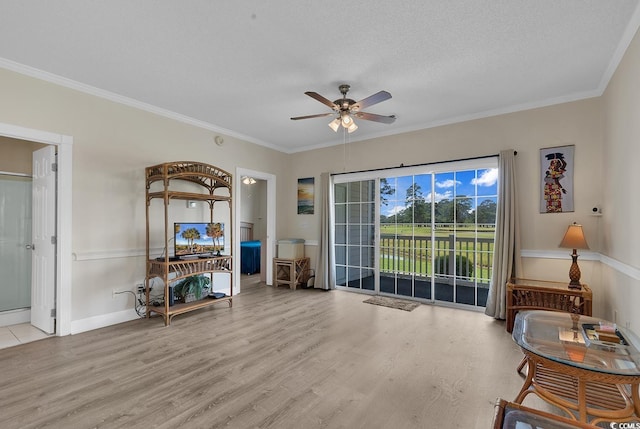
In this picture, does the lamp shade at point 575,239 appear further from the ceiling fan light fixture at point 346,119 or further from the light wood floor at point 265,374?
the ceiling fan light fixture at point 346,119

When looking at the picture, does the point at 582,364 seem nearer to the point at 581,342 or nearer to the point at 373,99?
the point at 581,342

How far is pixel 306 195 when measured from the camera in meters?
6.37

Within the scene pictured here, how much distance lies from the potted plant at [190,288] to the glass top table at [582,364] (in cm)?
385

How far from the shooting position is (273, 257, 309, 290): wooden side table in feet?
→ 19.5

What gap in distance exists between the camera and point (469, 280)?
15.3ft

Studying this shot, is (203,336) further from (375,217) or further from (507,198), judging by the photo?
(507,198)

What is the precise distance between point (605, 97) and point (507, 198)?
4.84ft

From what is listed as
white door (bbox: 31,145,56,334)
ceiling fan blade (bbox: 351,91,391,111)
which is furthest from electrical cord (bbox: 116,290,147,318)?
ceiling fan blade (bbox: 351,91,391,111)

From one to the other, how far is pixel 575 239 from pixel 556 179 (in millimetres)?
889

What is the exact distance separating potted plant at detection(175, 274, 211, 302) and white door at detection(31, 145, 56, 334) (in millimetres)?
1372

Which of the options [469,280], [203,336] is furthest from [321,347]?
[469,280]

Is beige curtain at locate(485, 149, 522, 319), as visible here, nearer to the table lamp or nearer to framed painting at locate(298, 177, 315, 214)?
the table lamp

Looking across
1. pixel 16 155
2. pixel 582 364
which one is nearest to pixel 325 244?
pixel 582 364

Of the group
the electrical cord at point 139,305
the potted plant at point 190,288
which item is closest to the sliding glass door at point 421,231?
the potted plant at point 190,288
